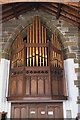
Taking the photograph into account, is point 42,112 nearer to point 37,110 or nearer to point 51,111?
point 37,110

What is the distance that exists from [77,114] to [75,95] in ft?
2.76

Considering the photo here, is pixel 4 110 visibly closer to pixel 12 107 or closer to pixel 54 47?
pixel 12 107

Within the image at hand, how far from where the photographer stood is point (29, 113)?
7.62 metres

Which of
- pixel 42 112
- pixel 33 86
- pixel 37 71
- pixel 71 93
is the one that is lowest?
pixel 42 112

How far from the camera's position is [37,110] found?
7703 millimetres

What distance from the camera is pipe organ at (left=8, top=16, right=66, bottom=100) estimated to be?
283 inches

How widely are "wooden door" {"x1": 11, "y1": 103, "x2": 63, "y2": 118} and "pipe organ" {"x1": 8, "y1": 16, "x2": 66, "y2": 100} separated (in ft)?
2.69

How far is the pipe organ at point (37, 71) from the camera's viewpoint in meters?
7.19

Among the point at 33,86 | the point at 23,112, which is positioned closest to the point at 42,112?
the point at 23,112

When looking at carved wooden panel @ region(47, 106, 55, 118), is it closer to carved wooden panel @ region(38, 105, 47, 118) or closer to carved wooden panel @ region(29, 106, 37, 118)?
carved wooden panel @ region(38, 105, 47, 118)

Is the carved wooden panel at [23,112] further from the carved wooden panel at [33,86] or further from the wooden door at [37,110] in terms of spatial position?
the carved wooden panel at [33,86]

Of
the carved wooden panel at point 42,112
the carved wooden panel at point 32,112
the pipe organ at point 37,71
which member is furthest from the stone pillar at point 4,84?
the carved wooden panel at point 42,112

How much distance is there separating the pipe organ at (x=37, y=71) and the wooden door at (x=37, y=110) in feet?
2.69

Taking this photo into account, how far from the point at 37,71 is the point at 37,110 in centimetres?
187
